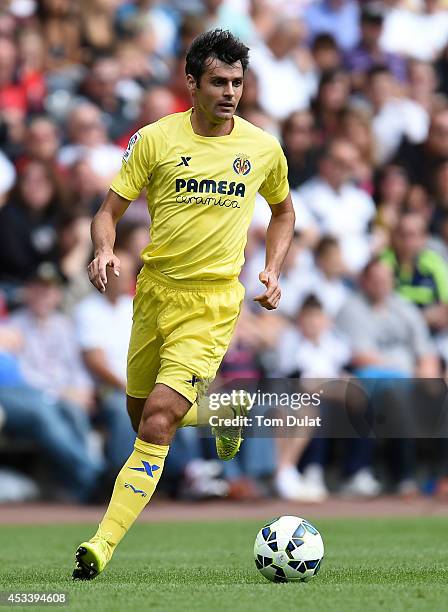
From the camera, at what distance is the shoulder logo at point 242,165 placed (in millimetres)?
7109

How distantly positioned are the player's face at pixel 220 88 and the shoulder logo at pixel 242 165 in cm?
25

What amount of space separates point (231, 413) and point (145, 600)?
1943mm

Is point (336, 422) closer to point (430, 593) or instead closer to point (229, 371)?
point (229, 371)

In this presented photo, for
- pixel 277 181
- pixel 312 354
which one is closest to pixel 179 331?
pixel 277 181

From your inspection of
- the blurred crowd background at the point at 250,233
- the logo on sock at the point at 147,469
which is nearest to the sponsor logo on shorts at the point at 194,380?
the logo on sock at the point at 147,469

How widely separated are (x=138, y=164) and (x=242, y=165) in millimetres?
599

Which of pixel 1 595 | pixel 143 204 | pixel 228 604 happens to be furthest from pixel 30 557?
pixel 143 204

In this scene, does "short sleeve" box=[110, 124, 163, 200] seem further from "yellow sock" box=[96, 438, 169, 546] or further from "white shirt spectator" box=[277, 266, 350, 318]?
"white shirt spectator" box=[277, 266, 350, 318]

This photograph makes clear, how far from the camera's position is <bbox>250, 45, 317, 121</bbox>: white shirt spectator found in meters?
15.5

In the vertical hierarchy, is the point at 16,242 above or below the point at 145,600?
below

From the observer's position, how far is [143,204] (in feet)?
44.4

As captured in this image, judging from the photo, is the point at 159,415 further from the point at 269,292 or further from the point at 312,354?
the point at 312,354

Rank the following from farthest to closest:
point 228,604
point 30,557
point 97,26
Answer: point 97,26 < point 30,557 < point 228,604

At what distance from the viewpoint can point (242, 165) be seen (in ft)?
23.4
